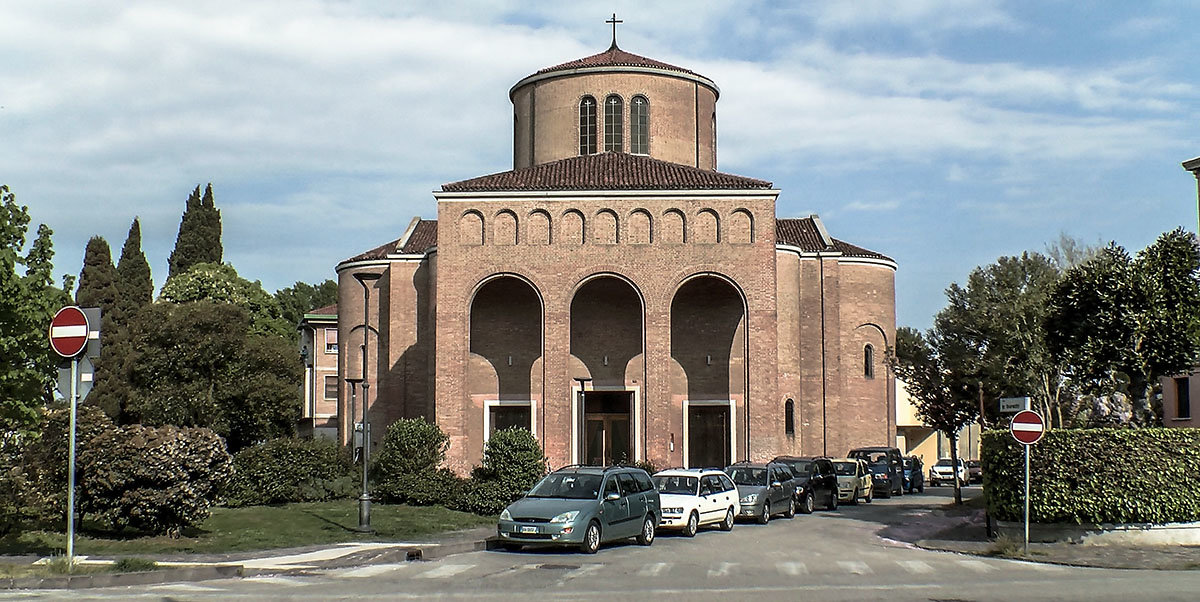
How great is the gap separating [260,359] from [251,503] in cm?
2232

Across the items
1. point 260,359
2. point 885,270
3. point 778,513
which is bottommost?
point 778,513

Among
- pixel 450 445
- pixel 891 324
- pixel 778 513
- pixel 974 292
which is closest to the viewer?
pixel 778 513

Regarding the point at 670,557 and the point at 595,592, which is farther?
the point at 670,557

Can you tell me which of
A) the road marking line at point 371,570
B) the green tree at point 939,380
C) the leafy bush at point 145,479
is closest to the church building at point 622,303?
the green tree at point 939,380

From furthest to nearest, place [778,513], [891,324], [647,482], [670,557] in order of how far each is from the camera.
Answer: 1. [891,324]
2. [778,513]
3. [647,482]
4. [670,557]

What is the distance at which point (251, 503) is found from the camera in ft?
97.2

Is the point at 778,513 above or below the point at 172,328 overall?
below

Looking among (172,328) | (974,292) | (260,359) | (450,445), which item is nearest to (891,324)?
(974,292)

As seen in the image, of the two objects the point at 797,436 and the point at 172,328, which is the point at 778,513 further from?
the point at 172,328

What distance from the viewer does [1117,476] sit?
20.1 metres

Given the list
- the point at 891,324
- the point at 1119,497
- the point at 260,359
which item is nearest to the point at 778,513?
the point at 1119,497

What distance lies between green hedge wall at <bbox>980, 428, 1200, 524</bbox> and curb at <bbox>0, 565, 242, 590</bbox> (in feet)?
45.2

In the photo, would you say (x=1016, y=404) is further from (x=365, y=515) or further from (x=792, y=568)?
(x=365, y=515)

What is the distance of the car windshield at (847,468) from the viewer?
36219 mm
